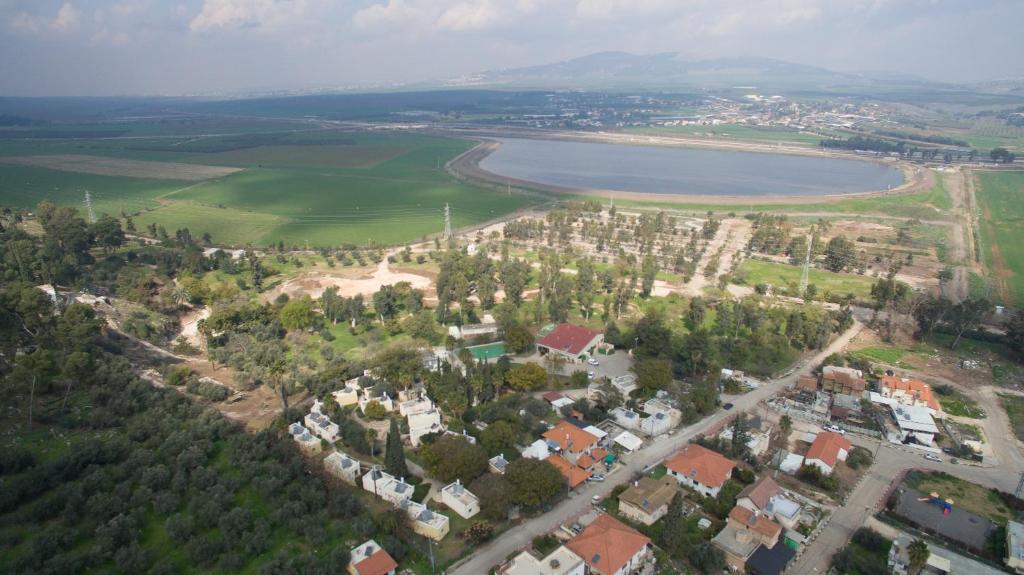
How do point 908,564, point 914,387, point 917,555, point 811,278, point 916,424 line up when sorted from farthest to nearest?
point 811,278 < point 914,387 < point 916,424 < point 908,564 < point 917,555

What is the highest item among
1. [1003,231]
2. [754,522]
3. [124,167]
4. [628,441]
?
[124,167]

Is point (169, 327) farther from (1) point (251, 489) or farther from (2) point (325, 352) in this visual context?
(1) point (251, 489)

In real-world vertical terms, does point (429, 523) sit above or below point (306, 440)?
below

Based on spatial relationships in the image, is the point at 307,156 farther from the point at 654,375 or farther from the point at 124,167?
the point at 654,375

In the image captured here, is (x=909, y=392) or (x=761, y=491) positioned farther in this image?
(x=909, y=392)

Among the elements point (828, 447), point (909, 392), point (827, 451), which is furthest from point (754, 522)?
point (909, 392)

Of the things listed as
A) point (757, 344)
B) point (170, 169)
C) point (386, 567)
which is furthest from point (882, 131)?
point (386, 567)

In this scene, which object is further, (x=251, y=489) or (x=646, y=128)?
(x=646, y=128)
